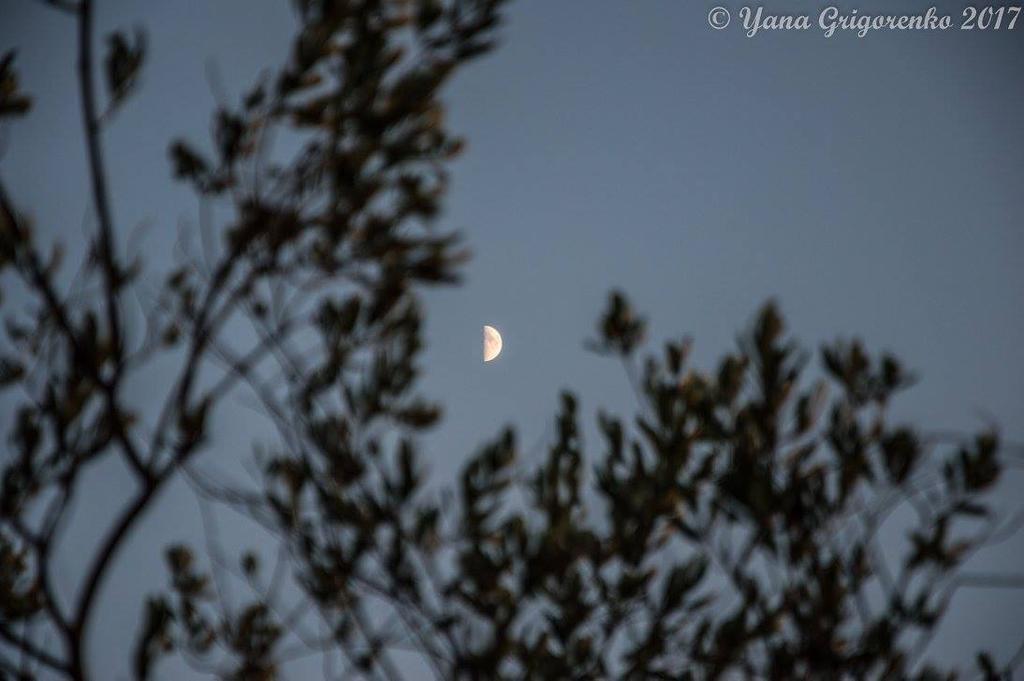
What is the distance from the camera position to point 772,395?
134 inches

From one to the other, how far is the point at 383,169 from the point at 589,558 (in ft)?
5.61

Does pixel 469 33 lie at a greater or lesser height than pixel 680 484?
greater

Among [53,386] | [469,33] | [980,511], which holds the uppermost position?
[469,33]

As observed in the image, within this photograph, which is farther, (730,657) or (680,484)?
(680,484)

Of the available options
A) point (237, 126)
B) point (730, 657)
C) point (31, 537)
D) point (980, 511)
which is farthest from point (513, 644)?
point (237, 126)

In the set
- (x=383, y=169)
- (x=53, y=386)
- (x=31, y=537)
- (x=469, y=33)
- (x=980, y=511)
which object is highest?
(x=469, y=33)

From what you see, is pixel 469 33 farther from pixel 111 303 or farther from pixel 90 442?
pixel 90 442

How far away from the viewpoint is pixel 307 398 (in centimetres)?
348

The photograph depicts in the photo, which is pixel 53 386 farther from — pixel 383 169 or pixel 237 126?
pixel 383 169

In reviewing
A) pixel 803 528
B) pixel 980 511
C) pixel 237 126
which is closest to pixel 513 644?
pixel 803 528

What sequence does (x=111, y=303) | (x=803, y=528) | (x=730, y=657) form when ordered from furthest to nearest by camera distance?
(x=803, y=528)
(x=730, y=657)
(x=111, y=303)

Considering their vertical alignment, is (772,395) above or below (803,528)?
above

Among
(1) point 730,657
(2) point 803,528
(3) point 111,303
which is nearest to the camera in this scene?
(3) point 111,303

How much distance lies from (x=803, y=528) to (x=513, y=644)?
1.17 metres
